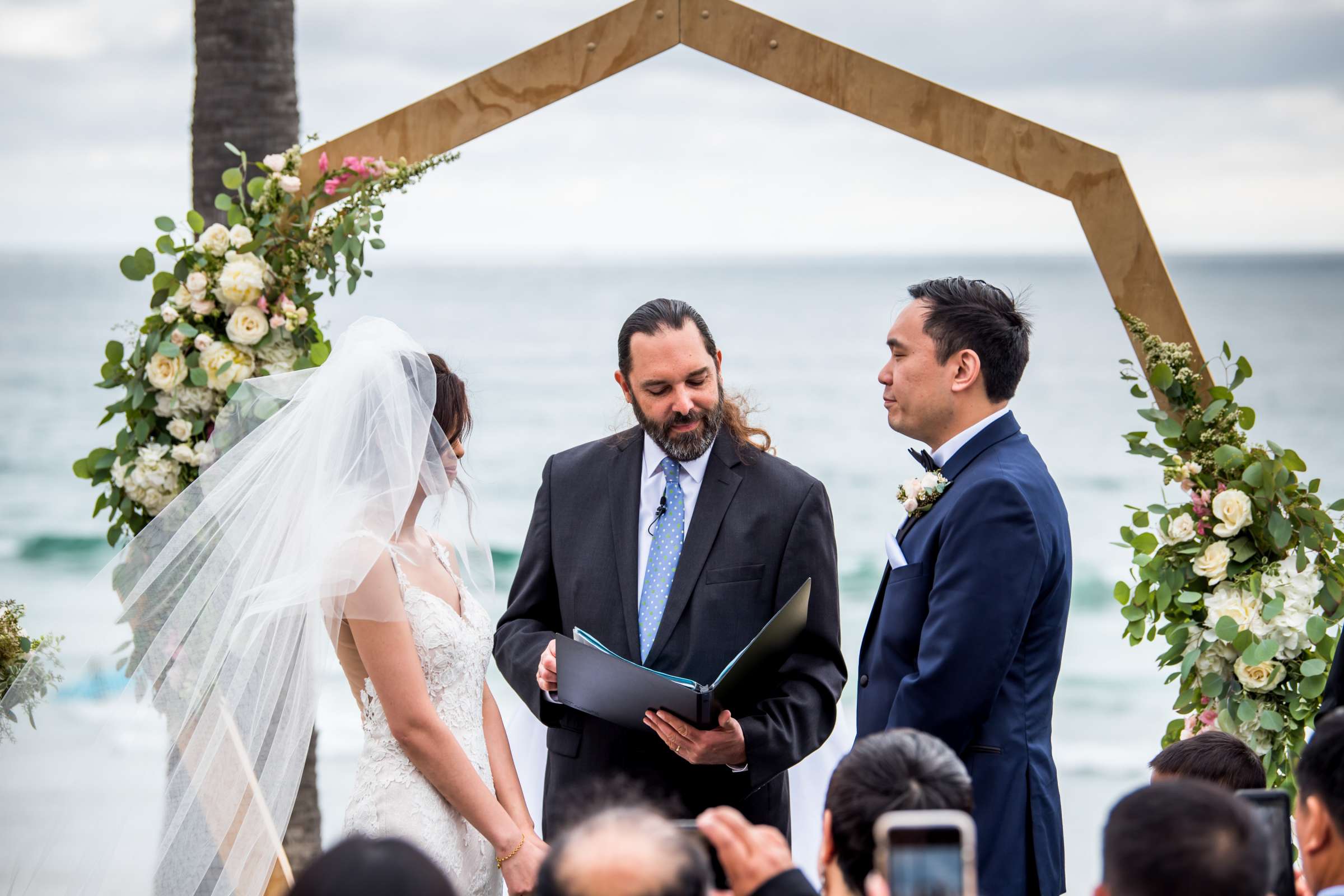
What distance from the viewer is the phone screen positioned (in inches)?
57.9

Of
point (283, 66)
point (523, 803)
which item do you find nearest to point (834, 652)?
point (523, 803)

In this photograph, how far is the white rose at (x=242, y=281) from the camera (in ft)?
13.9

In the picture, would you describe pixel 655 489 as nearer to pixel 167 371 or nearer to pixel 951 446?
pixel 951 446

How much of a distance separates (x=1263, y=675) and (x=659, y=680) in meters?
2.00

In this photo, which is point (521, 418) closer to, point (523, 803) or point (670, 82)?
point (670, 82)

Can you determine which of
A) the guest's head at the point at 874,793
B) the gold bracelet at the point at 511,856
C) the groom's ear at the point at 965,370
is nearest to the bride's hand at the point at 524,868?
the gold bracelet at the point at 511,856

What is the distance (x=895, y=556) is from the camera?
324 cm

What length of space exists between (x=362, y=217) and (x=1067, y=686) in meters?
13.5

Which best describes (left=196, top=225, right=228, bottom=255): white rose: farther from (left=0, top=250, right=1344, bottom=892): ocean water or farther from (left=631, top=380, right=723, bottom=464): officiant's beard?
(left=0, top=250, right=1344, bottom=892): ocean water

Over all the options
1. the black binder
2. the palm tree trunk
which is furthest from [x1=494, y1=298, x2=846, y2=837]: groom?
the palm tree trunk

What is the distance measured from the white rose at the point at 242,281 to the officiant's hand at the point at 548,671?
1.74 meters

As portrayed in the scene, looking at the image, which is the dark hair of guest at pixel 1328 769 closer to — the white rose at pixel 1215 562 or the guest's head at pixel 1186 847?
the guest's head at pixel 1186 847

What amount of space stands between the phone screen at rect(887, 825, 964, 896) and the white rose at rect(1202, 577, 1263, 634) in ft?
9.01

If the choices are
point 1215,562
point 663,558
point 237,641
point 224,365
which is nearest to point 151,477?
point 224,365
